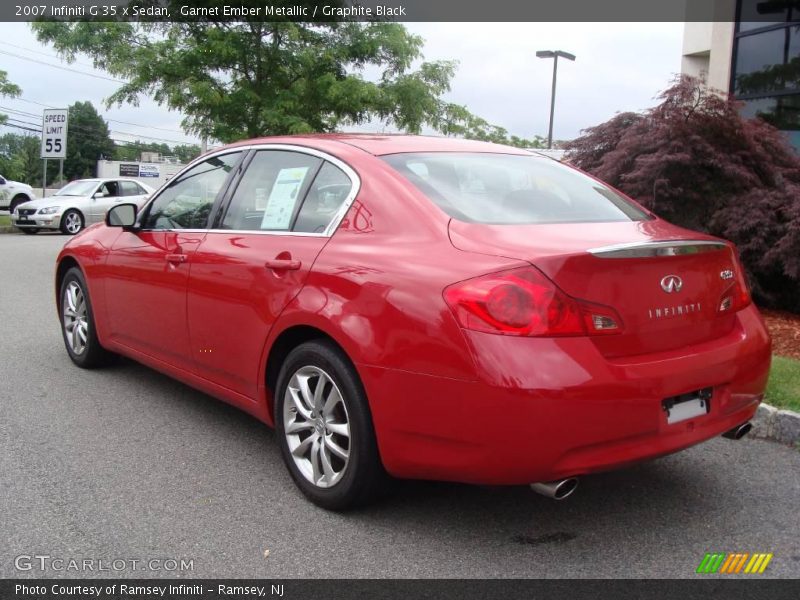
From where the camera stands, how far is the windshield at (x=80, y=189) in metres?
20.5

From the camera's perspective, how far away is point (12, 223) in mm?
21688

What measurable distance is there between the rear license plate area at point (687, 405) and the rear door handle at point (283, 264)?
165 cm

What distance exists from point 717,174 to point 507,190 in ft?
17.1

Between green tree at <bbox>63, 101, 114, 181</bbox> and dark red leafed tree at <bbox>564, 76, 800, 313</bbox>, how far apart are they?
10544cm

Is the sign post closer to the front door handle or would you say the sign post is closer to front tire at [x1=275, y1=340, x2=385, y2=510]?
the front door handle

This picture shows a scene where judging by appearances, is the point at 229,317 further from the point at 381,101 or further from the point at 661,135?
the point at 381,101

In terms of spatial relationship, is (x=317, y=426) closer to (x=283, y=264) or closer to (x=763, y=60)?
(x=283, y=264)

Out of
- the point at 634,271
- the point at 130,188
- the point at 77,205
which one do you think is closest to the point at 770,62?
the point at 634,271

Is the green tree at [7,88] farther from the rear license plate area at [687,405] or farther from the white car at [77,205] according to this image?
the rear license plate area at [687,405]

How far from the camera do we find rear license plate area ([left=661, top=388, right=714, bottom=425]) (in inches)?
114

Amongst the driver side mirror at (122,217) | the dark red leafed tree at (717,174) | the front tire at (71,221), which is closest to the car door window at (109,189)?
the front tire at (71,221)

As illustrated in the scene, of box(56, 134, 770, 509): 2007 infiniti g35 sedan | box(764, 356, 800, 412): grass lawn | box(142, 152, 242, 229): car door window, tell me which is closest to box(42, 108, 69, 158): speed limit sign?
box(142, 152, 242, 229): car door window

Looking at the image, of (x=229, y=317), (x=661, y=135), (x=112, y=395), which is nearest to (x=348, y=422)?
(x=229, y=317)

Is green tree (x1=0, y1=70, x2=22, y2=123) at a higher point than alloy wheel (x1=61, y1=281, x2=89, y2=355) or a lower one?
higher
